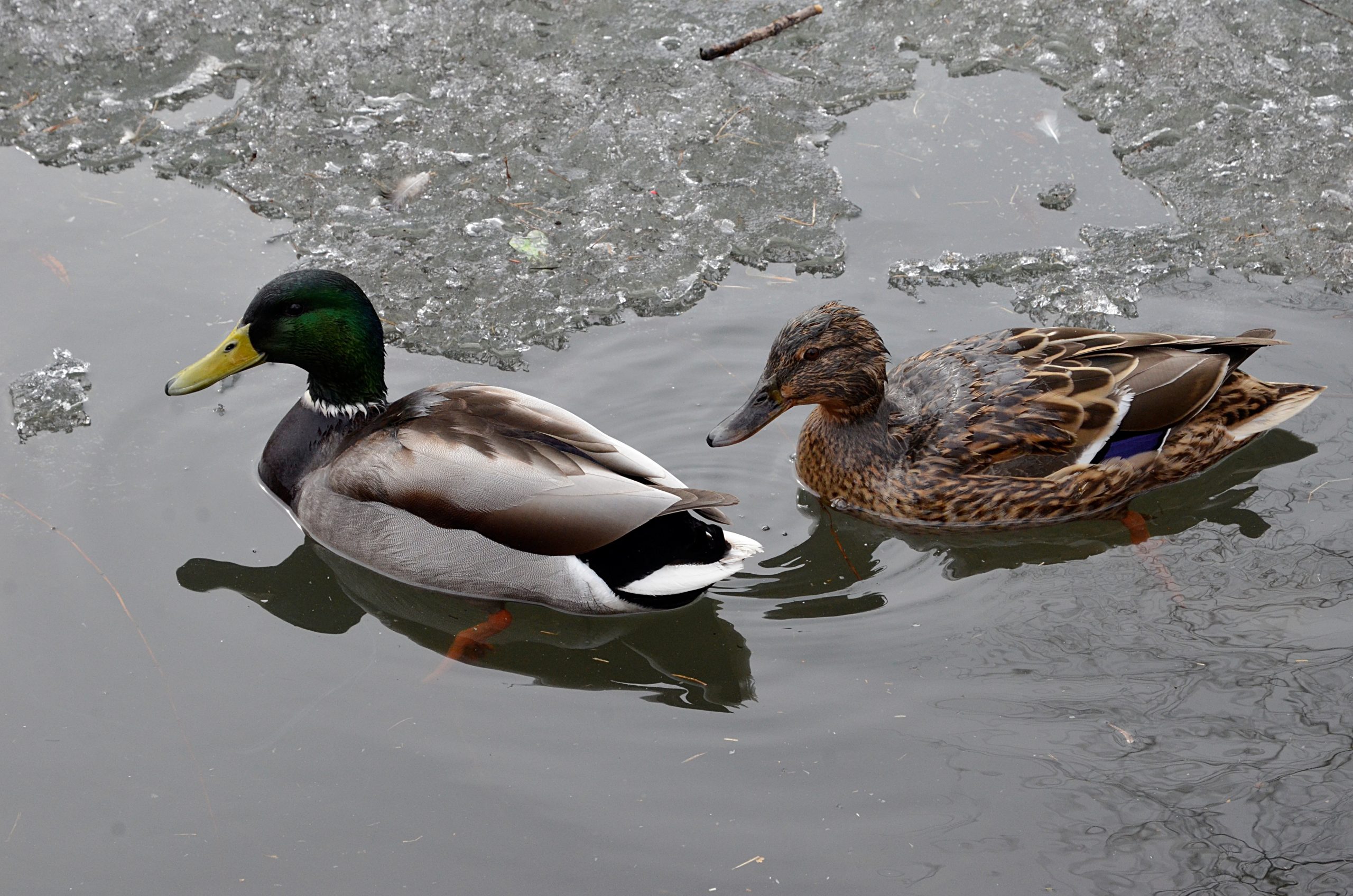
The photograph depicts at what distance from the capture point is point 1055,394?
4.84m

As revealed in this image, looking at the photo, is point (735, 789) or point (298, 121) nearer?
point (735, 789)

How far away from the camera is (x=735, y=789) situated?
3850 mm

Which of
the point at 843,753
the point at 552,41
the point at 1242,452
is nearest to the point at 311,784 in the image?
the point at 843,753

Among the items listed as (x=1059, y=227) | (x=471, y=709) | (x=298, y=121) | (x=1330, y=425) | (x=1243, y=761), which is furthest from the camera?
(x=298, y=121)

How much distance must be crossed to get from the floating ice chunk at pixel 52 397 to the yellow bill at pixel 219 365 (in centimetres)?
63

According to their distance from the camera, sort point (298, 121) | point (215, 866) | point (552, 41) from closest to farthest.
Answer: point (215, 866)
point (298, 121)
point (552, 41)

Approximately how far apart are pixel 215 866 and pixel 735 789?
158 centimetres

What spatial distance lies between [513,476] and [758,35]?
12.7ft

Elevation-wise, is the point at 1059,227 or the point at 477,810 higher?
the point at 1059,227

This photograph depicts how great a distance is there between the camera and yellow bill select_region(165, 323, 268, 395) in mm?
4840

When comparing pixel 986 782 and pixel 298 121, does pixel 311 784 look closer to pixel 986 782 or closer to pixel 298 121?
pixel 986 782

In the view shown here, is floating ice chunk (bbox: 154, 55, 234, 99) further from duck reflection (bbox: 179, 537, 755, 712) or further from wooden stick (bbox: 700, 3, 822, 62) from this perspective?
duck reflection (bbox: 179, 537, 755, 712)

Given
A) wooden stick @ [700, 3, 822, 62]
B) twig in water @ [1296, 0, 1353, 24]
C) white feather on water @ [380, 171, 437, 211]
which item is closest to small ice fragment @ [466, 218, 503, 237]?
white feather on water @ [380, 171, 437, 211]

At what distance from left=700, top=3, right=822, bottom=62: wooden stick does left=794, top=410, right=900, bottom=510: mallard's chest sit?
2899mm
